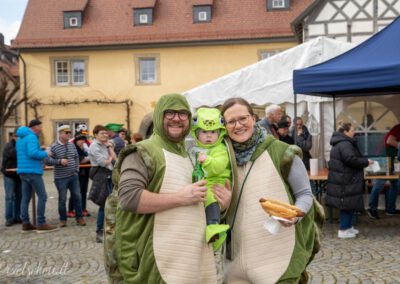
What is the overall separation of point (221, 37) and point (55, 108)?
27.2 ft

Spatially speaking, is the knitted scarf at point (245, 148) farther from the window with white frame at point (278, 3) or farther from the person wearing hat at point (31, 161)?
the window with white frame at point (278, 3)

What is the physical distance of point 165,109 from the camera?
235 centimetres

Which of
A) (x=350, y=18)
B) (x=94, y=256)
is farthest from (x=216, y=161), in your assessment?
(x=350, y=18)

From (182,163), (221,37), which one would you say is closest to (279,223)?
(182,163)

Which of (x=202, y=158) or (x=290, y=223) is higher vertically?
(x=202, y=158)

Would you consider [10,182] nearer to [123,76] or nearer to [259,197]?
[259,197]

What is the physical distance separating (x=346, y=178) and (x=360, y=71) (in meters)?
1.40

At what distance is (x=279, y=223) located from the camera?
2.29m

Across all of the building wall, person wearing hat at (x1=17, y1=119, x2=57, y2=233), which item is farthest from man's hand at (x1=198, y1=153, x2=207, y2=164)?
A: the building wall

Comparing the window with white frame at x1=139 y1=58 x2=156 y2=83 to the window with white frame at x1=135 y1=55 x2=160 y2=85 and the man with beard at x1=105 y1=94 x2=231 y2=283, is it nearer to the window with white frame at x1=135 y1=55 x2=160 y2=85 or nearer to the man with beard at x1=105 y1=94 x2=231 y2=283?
the window with white frame at x1=135 y1=55 x2=160 y2=85

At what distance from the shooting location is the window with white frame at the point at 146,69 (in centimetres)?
2522

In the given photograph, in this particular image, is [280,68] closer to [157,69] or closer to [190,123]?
[190,123]

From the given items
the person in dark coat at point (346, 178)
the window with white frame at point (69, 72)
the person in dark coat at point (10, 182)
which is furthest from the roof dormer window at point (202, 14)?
the person in dark coat at point (346, 178)

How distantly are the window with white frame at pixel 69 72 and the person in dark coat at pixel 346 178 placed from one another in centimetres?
2003
